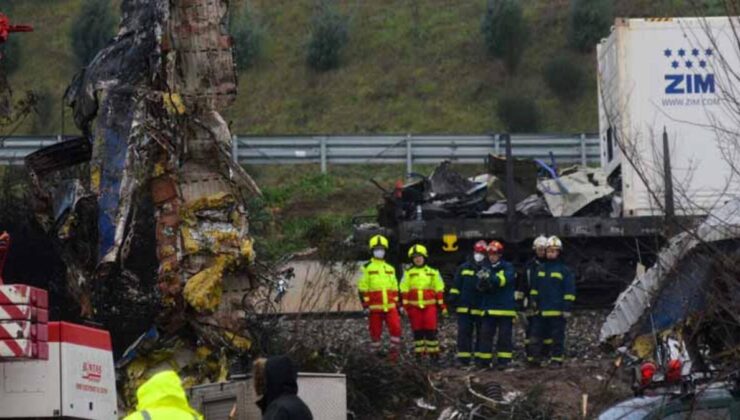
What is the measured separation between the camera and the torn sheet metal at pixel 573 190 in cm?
2467

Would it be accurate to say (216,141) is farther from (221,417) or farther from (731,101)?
(731,101)

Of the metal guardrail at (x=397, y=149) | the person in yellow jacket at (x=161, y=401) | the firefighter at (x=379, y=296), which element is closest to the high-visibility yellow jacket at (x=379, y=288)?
the firefighter at (x=379, y=296)

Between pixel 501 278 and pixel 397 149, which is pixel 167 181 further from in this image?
pixel 397 149

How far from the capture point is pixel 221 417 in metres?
13.4

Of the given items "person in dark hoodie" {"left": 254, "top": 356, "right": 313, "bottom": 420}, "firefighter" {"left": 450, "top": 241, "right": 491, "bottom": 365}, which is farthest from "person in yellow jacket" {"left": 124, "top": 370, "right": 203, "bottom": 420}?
"firefighter" {"left": 450, "top": 241, "right": 491, "bottom": 365}

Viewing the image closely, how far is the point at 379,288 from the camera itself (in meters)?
19.3

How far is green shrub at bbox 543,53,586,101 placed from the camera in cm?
4738

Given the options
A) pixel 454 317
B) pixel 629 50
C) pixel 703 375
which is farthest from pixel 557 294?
pixel 703 375

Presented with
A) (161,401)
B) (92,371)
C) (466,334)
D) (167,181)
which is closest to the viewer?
(161,401)

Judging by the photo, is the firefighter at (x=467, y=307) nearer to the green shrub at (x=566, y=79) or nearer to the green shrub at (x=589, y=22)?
the green shrub at (x=566, y=79)

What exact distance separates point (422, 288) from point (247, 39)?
97.7ft

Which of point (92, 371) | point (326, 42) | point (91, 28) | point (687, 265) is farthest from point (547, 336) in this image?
point (91, 28)

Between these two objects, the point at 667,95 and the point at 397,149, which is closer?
the point at 667,95

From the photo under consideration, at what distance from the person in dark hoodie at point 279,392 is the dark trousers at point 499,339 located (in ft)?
33.8
